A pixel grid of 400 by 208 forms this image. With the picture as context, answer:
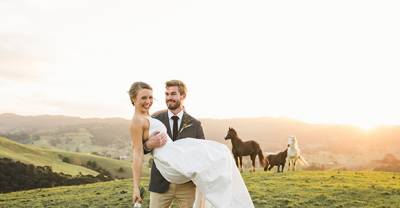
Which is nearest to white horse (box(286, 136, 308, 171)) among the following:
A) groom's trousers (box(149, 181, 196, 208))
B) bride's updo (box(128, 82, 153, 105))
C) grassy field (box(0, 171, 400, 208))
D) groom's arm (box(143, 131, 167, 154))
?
grassy field (box(0, 171, 400, 208))

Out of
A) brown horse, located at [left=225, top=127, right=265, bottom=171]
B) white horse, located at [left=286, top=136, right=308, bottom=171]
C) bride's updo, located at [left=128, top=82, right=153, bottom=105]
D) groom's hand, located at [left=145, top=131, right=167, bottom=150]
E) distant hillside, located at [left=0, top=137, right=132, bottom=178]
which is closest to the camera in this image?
bride's updo, located at [left=128, top=82, right=153, bottom=105]

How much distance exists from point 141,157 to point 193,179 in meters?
0.78

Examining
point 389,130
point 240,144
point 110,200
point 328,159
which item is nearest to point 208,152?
point 110,200

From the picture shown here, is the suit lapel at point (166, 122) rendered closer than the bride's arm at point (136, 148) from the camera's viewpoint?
No

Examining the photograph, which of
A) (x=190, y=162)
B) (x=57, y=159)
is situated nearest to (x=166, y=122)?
(x=190, y=162)

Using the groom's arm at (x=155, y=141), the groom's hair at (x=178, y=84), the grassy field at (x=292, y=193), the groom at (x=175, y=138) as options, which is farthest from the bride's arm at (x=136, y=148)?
the grassy field at (x=292, y=193)

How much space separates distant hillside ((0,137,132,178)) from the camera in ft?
227

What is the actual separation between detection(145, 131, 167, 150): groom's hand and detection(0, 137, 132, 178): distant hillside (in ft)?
204

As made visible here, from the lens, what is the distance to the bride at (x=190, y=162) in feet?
21.7

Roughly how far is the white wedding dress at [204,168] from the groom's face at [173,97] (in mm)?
304

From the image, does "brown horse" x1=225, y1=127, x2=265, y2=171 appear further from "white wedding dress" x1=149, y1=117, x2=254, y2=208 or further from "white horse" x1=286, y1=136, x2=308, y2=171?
"white wedding dress" x1=149, y1=117, x2=254, y2=208

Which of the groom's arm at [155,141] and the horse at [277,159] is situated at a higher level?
the groom's arm at [155,141]

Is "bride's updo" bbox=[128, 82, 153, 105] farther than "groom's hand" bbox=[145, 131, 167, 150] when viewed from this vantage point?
No

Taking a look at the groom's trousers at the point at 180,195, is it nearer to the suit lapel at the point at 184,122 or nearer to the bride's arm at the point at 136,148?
the bride's arm at the point at 136,148
